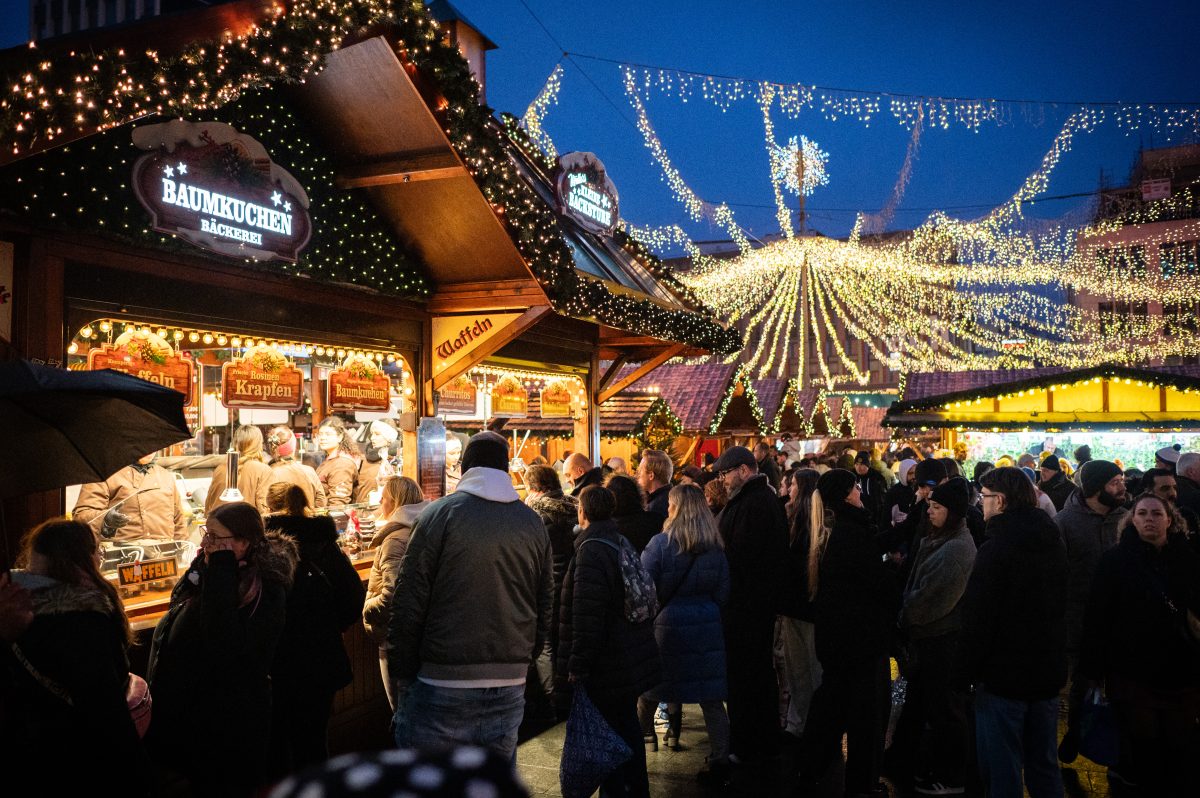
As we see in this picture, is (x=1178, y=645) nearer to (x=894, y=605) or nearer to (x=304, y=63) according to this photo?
(x=894, y=605)

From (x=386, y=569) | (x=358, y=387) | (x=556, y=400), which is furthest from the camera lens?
(x=556, y=400)

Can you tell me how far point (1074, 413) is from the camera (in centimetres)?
1905

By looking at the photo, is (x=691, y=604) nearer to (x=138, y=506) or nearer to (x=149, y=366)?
(x=149, y=366)

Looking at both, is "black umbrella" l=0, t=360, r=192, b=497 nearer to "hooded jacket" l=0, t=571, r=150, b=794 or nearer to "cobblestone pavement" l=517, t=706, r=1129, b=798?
"hooded jacket" l=0, t=571, r=150, b=794

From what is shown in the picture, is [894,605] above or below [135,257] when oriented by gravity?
below

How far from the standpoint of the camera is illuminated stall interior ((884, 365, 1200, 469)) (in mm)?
18234

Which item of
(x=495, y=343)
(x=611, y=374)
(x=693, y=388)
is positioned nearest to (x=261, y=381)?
(x=495, y=343)

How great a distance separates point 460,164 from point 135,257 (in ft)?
8.46

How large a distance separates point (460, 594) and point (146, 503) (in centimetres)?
417

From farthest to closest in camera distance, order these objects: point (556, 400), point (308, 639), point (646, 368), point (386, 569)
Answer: point (646, 368) → point (556, 400) → point (386, 569) → point (308, 639)

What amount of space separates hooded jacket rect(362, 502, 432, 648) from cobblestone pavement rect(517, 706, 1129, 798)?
4.93 feet

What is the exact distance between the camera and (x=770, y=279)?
36.9m

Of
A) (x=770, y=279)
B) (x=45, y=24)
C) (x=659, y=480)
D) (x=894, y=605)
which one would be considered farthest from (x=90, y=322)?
(x=45, y=24)

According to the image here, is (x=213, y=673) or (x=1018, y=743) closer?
(x=213, y=673)
